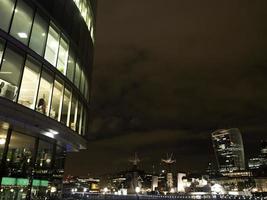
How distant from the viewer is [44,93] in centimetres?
1930

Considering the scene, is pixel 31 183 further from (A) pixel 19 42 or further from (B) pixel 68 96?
(A) pixel 19 42

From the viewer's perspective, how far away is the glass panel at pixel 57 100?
Answer: 20.6 meters

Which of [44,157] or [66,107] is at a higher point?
[66,107]

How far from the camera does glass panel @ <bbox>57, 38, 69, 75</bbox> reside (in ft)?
70.4

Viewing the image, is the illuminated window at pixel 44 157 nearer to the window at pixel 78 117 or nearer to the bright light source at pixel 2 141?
the window at pixel 78 117

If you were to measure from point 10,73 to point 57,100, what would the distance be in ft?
18.3

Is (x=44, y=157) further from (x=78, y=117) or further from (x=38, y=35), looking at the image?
(x=38, y=35)

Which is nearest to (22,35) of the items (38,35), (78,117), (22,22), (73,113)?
(22,22)

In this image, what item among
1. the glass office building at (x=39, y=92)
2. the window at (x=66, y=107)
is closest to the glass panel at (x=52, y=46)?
the glass office building at (x=39, y=92)

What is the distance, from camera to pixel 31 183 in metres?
20.3

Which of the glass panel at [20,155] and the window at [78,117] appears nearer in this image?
the glass panel at [20,155]

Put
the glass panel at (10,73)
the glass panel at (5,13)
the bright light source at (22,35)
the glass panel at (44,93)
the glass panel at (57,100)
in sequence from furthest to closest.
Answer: the glass panel at (57,100), the glass panel at (44,93), the bright light source at (22,35), the glass panel at (10,73), the glass panel at (5,13)

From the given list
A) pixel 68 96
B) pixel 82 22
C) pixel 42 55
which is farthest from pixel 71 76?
pixel 82 22

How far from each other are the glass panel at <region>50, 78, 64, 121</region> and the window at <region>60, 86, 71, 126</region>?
609 mm
